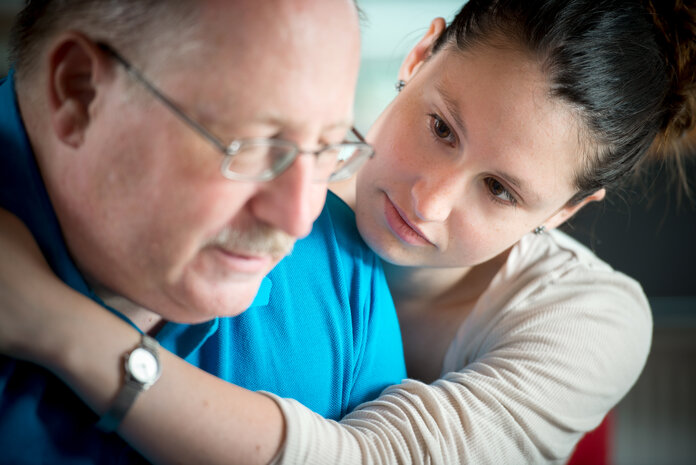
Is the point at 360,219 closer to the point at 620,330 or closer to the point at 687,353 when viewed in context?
the point at 620,330

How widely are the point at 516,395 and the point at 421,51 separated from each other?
762 millimetres

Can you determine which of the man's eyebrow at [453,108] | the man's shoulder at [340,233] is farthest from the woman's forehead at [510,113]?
the man's shoulder at [340,233]

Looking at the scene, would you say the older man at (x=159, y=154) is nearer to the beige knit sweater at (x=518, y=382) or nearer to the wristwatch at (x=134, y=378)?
the wristwatch at (x=134, y=378)

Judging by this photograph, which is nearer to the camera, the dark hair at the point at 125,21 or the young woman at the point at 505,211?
the dark hair at the point at 125,21

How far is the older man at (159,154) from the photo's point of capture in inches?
31.6

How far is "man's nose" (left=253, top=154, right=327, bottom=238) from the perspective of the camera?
87 cm

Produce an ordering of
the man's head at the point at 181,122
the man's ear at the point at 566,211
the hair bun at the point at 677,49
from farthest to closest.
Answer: the man's ear at the point at 566,211 < the hair bun at the point at 677,49 < the man's head at the point at 181,122

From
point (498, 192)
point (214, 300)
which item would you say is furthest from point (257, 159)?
point (498, 192)

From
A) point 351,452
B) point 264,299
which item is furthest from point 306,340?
point 351,452

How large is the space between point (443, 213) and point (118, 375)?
2.21 feet

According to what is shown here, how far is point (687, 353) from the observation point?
9.34 feet

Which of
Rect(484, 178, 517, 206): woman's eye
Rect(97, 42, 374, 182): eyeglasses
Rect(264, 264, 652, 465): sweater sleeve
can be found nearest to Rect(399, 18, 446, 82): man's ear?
Rect(484, 178, 517, 206): woman's eye

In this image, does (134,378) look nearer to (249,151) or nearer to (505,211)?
(249,151)

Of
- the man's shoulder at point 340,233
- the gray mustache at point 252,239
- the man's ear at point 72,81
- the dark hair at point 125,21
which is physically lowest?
the man's shoulder at point 340,233
